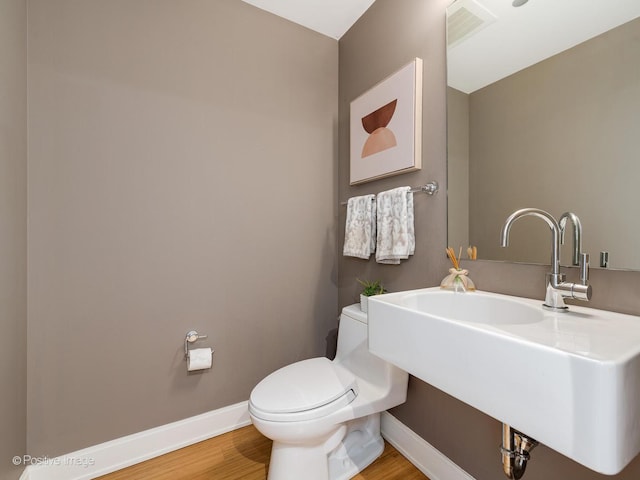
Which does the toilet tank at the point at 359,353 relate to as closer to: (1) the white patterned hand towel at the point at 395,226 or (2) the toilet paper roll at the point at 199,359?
(1) the white patterned hand towel at the point at 395,226

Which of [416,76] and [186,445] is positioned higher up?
[416,76]

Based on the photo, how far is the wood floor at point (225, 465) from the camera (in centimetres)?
132

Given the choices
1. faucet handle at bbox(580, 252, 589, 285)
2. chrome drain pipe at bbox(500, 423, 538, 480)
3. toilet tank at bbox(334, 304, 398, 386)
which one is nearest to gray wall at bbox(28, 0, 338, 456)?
toilet tank at bbox(334, 304, 398, 386)

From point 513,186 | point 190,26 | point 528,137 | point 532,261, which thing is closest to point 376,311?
→ point 532,261

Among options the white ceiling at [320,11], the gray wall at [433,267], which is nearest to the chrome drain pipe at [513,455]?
the gray wall at [433,267]

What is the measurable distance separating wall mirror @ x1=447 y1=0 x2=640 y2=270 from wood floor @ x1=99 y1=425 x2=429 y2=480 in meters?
1.08

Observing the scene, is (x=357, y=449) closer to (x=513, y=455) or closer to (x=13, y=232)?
(x=513, y=455)

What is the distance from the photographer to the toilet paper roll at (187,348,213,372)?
1472 millimetres

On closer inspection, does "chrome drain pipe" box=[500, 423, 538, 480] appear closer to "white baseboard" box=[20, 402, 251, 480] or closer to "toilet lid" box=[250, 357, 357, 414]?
"toilet lid" box=[250, 357, 357, 414]

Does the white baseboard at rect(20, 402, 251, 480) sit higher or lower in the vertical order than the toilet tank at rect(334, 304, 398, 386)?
lower

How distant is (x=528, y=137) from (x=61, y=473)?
7.71 ft

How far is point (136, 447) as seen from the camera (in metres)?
1.41

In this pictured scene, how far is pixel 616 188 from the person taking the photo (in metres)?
0.84

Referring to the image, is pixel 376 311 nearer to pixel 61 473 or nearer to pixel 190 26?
pixel 61 473
